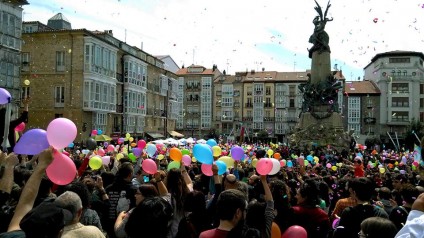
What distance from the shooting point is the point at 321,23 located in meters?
34.5

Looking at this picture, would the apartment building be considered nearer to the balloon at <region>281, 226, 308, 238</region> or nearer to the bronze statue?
the bronze statue

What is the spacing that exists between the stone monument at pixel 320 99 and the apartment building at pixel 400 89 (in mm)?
53507

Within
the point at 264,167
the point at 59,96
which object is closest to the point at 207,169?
the point at 264,167

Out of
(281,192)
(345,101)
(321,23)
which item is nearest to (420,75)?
(345,101)

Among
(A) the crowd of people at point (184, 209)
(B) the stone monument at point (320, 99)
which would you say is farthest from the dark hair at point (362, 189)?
(B) the stone monument at point (320, 99)

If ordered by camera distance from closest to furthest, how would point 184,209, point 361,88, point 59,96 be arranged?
point 184,209
point 59,96
point 361,88

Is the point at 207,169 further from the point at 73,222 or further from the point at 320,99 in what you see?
the point at 320,99

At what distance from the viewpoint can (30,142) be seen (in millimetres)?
6031

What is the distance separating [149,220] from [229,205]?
0.80 metres

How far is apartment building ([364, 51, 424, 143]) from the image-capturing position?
8338cm

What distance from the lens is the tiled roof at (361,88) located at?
281ft

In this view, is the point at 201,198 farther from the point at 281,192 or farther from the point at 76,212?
the point at 76,212

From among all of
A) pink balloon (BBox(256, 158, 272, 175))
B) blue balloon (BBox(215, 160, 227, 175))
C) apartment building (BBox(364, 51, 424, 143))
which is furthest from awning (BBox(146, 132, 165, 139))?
pink balloon (BBox(256, 158, 272, 175))

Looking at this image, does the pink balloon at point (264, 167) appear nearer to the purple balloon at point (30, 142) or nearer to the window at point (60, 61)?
the purple balloon at point (30, 142)
